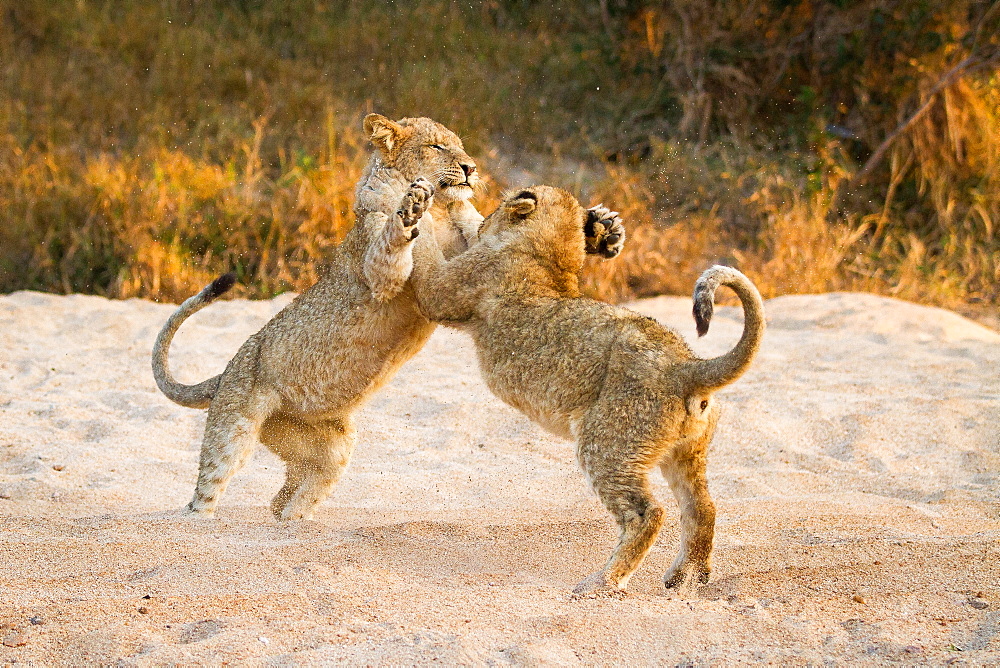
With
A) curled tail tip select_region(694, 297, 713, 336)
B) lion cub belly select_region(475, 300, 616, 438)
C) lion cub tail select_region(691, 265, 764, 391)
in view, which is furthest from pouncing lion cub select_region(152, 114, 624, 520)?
curled tail tip select_region(694, 297, 713, 336)

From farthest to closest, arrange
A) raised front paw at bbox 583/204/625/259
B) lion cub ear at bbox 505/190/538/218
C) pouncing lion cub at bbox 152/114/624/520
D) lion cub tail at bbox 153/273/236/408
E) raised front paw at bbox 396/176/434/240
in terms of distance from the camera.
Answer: lion cub tail at bbox 153/273/236/408
raised front paw at bbox 583/204/625/259
pouncing lion cub at bbox 152/114/624/520
lion cub ear at bbox 505/190/538/218
raised front paw at bbox 396/176/434/240

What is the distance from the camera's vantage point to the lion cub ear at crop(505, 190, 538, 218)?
5.12 m

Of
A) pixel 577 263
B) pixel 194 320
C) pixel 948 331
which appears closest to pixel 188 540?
pixel 577 263

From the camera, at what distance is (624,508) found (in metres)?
4.20

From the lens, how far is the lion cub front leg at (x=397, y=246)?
4.96 meters

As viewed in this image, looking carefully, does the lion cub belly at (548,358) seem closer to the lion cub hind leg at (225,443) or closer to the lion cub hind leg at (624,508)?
the lion cub hind leg at (624,508)

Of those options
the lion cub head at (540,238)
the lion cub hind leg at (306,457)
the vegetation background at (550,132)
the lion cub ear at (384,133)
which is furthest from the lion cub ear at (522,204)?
the vegetation background at (550,132)

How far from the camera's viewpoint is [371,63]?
43.4 ft

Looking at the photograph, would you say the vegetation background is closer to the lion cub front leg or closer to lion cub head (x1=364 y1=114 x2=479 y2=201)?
lion cub head (x1=364 y1=114 x2=479 y2=201)

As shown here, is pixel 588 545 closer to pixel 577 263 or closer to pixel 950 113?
pixel 577 263

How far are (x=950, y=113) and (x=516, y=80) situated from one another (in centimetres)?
471

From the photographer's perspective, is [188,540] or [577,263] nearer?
[188,540]

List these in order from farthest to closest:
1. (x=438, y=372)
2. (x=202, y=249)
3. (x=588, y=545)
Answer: (x=202, y=249), (x=438, y=372), (x=588, y=545)

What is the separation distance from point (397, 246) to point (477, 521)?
1.34 meters
